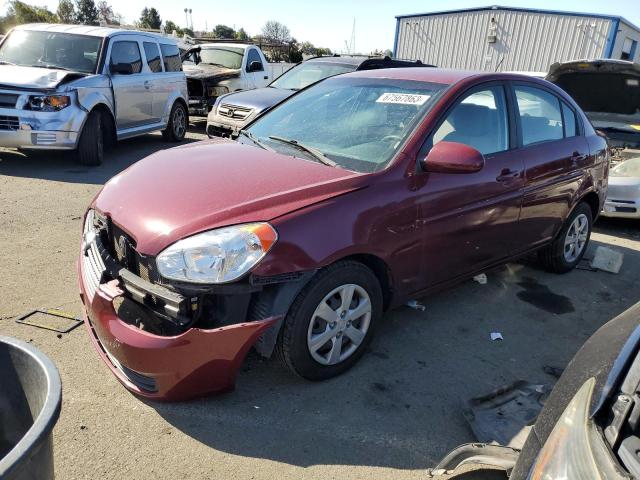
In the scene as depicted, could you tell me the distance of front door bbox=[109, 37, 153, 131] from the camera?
27.1 ft

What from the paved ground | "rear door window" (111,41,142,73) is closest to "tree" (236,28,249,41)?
"rear door window" (111,41,142,73)

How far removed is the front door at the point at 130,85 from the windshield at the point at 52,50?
1.07 ft

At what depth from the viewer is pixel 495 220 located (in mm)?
3744

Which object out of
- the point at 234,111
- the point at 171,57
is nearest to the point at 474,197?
the point at 234,111

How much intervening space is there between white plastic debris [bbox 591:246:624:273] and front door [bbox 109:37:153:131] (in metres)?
7.04

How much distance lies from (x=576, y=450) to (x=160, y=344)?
1744 mm

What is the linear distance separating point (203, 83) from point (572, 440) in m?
11.3

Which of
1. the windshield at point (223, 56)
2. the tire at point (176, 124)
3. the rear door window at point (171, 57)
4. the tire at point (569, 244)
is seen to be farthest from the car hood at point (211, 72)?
the tire at point (569, 244)

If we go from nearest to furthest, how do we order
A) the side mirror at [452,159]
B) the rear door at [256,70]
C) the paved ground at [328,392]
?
the paved ground at [328,392] → the side mirror at [452,159] → the rear door at [256,70]

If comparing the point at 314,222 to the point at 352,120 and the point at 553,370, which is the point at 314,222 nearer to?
the point at 352,120

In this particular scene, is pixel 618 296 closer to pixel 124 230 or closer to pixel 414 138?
pixel 414 138

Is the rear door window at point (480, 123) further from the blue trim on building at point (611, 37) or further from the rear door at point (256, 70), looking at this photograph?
the blue trim on building at point (611, 37)

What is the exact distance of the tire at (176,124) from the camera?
10.1 meters

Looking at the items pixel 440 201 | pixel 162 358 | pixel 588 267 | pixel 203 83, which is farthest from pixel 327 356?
pixel 203 83
